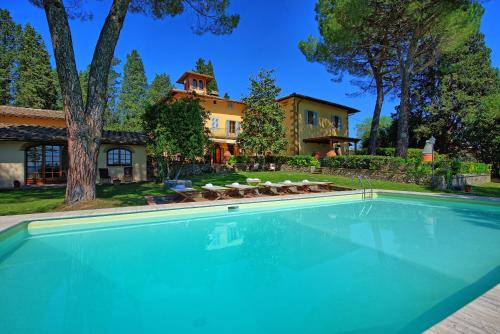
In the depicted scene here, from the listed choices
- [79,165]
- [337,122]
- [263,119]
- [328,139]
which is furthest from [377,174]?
[79,165]

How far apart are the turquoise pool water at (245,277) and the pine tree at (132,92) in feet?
98.9

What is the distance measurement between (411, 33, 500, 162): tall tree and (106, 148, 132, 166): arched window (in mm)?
24585

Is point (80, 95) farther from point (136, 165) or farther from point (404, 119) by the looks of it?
point (404, 119)

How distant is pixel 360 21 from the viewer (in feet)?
56.0

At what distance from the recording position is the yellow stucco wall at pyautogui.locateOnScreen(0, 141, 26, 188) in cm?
1411

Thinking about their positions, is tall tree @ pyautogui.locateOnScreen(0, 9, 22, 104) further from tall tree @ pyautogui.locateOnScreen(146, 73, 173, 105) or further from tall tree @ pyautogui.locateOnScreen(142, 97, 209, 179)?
tall tree @ pyautogui.locateOnScreen(142, 97, 209, 179)

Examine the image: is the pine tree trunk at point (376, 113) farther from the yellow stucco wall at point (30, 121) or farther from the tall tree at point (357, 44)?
the yellow stucco wall at point (30, 121)

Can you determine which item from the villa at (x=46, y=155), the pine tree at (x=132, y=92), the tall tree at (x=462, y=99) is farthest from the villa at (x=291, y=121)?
the pine tree at (x=132, y=92)

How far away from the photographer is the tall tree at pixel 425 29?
1482 centimetres

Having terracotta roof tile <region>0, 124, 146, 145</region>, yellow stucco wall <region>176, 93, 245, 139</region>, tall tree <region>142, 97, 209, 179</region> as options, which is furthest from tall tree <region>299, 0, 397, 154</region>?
terracotta roof tile <region>0, 124, 146, 145</region>

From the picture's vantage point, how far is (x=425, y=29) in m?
16.2

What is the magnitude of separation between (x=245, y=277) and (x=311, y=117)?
23.5 meters

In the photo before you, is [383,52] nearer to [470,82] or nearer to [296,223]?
[470,82]

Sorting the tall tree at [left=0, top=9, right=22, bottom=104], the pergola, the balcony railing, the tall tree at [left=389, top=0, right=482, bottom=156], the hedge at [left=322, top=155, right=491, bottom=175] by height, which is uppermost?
the tall tree at [left=0, top=9, right=22, bottom=104]
